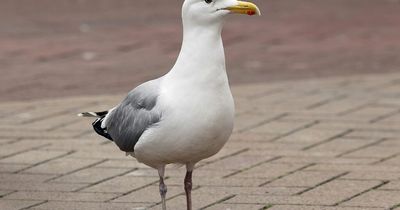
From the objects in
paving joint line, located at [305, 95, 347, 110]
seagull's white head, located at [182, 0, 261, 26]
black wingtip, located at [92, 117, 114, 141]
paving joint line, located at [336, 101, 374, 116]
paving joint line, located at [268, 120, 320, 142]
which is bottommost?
paving joint line, located at [305, 95, 347, 110]

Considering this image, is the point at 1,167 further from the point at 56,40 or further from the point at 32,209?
the point at 56,40

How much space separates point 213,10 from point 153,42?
7427 mm

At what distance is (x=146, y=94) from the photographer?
6172 millimetres

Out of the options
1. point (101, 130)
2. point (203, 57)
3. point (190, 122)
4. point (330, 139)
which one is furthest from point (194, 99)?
point (330, 139)

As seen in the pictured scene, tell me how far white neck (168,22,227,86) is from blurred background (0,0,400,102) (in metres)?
4.71

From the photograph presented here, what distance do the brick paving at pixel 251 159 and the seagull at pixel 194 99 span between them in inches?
36.3

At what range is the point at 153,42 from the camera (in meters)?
13.3

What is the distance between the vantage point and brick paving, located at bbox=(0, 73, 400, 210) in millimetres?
7043

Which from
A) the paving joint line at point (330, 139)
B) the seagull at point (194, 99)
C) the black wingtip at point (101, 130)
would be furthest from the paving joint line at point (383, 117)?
the seagull at point (194, 99)

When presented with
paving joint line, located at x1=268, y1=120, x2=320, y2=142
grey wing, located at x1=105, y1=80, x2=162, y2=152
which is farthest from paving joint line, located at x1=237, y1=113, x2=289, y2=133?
grey wing, located at x1=105, y1=80, x2=162, y2=152

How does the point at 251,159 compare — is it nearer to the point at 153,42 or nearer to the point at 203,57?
the point at 203,57

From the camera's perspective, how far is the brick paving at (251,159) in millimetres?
7043

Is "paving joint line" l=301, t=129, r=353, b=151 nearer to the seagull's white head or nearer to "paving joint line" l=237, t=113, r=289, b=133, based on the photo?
"paving joint line" l=237, t=113, r=289, b=133

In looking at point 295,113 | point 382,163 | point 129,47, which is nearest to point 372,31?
point 129,47
